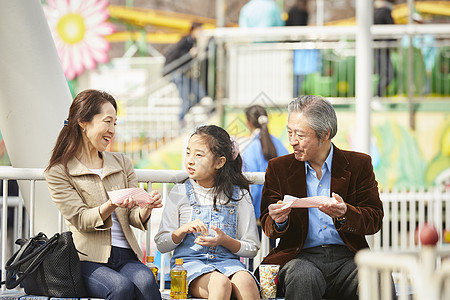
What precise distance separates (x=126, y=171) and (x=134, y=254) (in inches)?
19.8

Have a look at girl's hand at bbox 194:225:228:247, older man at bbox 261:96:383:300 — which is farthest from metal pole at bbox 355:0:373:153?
girl's hand at bbox 194:225:228:247

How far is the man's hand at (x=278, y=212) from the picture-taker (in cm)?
409

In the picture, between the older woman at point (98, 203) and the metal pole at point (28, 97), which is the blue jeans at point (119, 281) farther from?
the metal pole at point (28, 97)

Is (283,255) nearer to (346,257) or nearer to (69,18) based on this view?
(346,257)

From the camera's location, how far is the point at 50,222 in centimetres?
512

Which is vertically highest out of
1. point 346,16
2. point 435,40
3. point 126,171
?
point 346,16

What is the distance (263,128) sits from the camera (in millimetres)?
6988

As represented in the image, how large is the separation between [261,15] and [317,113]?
8139mm

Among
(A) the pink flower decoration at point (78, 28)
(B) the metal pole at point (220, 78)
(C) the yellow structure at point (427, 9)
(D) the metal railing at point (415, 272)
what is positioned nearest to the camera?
(D) the metal railing at point (415, 272)

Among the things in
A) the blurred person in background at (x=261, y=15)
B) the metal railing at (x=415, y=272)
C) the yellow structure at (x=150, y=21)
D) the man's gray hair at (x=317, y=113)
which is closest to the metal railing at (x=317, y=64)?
the blurred person in background at (x=261, y=15)

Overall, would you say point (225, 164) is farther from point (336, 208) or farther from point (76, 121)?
point (76, 121)

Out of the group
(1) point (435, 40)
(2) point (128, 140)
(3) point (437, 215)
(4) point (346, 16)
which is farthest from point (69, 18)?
(4) point (346, 16)

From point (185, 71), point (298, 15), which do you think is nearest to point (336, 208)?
point (298, 15)

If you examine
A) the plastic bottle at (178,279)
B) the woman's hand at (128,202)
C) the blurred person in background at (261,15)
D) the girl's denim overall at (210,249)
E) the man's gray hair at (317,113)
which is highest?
the blurred person in background at (261,15)
